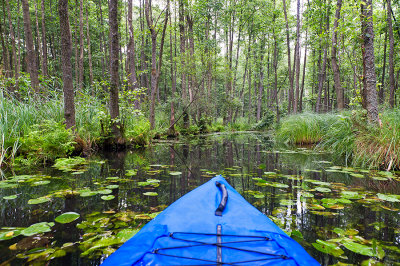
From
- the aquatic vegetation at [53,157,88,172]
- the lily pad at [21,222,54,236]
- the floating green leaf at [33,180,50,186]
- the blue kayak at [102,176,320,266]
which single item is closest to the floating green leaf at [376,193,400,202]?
the blue kayak at [102,176,320,266]

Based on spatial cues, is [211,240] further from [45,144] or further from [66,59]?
[66,59]

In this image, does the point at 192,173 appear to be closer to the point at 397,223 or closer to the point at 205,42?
the point at 397,223

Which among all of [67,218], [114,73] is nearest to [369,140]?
[67,218]

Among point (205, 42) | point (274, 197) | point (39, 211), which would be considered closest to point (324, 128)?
point (274, 197)

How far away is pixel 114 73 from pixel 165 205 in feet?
15.9

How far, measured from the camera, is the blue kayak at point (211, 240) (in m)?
1.12

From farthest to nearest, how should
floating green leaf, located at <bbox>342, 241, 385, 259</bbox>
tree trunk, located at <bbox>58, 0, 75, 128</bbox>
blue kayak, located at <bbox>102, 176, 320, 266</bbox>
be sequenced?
tree trunk, located at <bbox>58, 0, 75, 128</bbox>, floating green leaf, located at <bbox>342, 241, 385, 259</bbox>, blue kayak, located at <bbox>102, 176, 320, 266</bbox>

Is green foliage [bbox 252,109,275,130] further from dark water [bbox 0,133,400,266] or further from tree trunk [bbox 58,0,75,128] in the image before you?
tree trunk [bbox 58,0,75,128]

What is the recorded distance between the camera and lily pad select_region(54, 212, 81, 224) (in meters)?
1.89

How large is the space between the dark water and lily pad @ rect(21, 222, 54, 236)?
0.03m

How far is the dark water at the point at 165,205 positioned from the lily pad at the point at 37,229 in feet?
0.09

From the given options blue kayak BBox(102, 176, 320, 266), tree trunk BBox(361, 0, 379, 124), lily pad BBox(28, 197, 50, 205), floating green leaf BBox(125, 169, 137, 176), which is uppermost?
tree trunk BBox(361, 0, 379, 124)

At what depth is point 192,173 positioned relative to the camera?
13.4 feet

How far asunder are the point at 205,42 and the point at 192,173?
12.0 metres
